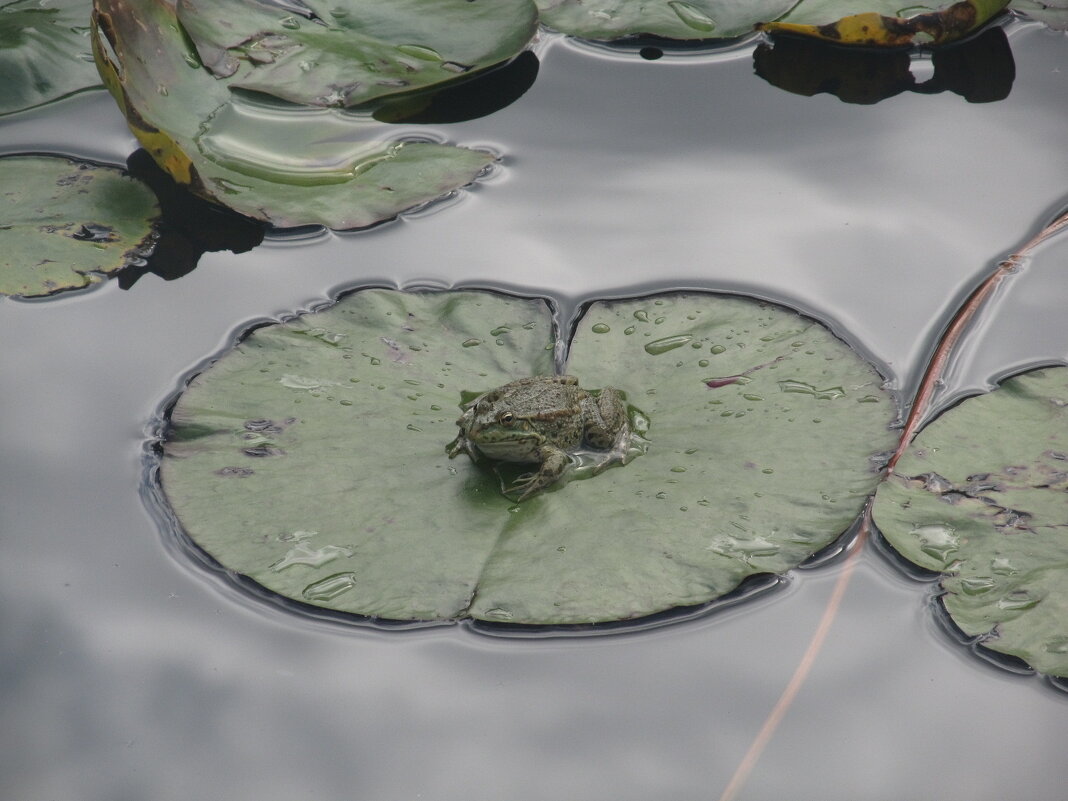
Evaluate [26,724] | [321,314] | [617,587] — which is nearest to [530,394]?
[617,587]

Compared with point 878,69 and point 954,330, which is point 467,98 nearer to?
point 878,69

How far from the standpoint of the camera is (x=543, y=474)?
3289 mm

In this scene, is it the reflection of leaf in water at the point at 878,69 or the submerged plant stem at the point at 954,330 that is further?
the reflection of leaf in water at the point at 878,69

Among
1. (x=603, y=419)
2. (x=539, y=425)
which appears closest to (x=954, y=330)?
(x=603, y=419)

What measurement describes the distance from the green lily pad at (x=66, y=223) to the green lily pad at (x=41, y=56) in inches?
20.1

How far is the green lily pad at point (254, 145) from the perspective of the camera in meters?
4.07

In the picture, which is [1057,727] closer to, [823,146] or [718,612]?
[718,612]

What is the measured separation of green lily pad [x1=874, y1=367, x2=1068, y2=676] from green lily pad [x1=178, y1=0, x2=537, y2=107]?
2.87 m

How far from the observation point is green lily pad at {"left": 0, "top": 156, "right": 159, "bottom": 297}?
4.01m

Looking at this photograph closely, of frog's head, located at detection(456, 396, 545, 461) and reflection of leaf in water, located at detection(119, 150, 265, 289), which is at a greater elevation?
frog's head, located at detection(456, 396, 545, 461)

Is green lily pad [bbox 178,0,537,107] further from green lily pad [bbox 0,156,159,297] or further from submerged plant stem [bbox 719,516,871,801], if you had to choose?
submerged plant stem [bbox 719,516,871,801]

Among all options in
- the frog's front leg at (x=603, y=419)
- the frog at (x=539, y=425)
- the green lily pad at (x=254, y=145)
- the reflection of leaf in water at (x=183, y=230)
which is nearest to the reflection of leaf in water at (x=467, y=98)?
the green lily pad at (x=254, y=145)

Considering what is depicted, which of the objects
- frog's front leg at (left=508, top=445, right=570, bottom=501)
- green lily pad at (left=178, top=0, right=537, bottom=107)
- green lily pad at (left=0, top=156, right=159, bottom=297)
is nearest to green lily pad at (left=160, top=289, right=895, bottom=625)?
frog's front leg at (left=508, top=445, right=570, bottom=501)

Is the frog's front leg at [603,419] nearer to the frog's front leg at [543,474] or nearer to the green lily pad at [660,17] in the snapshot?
the frog's front leg at [543,474]
